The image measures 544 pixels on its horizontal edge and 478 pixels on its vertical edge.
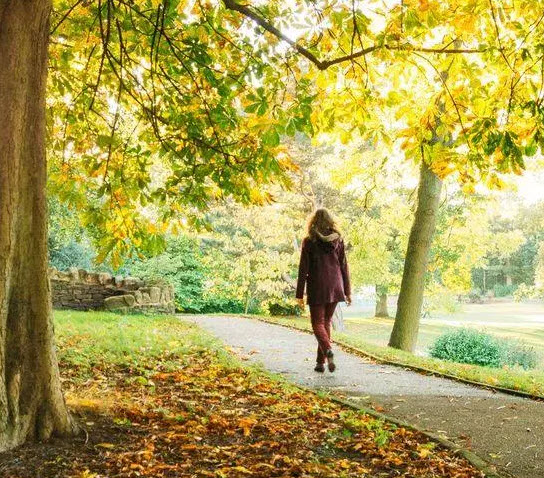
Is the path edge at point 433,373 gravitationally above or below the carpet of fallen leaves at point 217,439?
above

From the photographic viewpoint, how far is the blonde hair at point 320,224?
7.38 metres

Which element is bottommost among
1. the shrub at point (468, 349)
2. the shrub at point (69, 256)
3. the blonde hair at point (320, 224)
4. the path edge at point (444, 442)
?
the shrub at point (468, 349)

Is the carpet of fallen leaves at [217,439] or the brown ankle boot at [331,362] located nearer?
the carpet of fallen leaves at [217,439]

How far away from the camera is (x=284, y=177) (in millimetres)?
4926

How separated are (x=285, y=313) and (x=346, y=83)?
19956 millimetres

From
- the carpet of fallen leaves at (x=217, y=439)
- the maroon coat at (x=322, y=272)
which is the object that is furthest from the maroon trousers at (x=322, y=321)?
the carpet of fallen leaves at (x=217, y=439)

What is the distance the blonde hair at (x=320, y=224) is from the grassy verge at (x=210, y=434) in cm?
192

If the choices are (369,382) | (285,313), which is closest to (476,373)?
(369,382)

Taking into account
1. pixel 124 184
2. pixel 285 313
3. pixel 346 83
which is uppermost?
pixel 346 83

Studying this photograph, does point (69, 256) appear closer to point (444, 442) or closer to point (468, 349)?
point (468, 349)

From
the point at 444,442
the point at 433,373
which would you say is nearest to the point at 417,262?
the point at 433,373

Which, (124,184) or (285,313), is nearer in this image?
(124,184)

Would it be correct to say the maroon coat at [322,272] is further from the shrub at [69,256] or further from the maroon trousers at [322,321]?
the shrub at [69,256]

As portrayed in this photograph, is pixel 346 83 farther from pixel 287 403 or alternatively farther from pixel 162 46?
pixel 287 403
